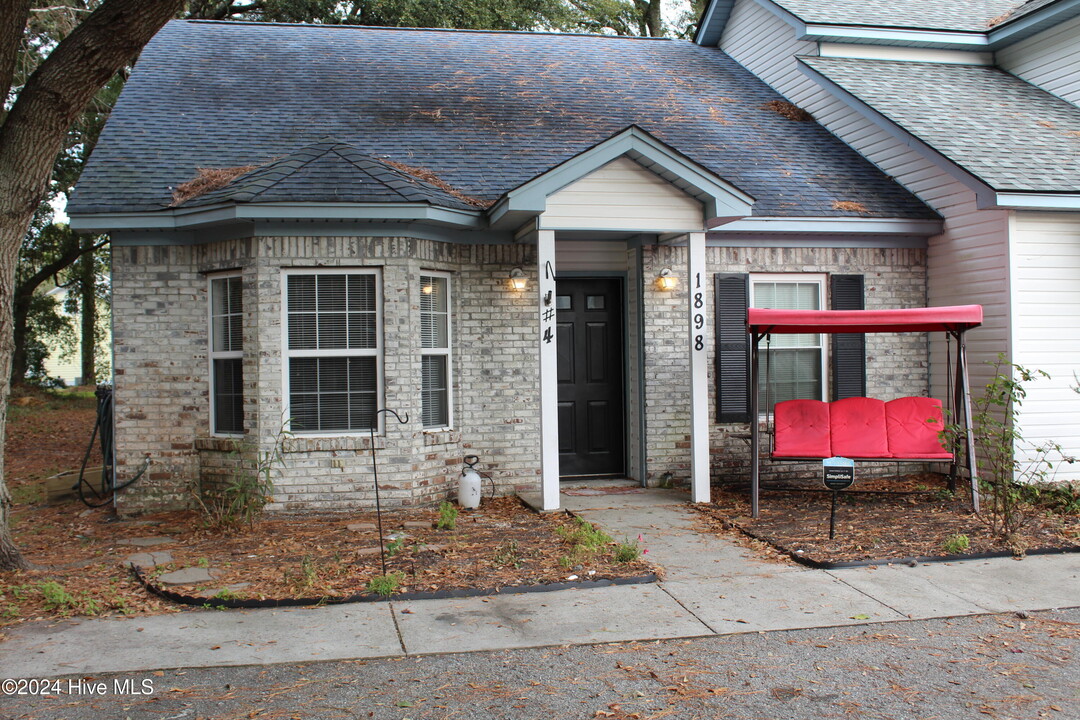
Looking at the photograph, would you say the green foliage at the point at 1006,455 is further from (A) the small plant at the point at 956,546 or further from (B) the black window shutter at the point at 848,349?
(B) the black window shutter at the point at 848,349

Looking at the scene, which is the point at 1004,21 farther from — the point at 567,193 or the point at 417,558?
the point at 417,558

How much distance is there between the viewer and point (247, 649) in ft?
16.2

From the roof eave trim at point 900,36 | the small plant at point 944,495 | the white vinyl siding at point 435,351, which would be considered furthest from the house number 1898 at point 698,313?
the roof eave trim at point 900,36

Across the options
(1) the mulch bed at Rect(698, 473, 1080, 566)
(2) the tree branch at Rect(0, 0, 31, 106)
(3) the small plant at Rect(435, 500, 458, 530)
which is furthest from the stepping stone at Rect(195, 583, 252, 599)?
(1) the mulch bed at Rect(698, 473, 1080, 566)

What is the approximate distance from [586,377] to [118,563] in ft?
17.2

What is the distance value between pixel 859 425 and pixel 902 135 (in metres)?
3.64

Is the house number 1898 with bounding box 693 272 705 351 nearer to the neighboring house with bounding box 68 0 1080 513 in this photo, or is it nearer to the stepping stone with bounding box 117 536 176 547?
the neighboring house with bounding box 68 0 1080 513

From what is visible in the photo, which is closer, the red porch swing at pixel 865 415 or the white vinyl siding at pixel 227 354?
the red porch swing at pixel 865 415

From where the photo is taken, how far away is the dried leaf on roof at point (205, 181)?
8945 millimetres

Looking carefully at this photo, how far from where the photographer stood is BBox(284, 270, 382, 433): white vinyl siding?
8727mm

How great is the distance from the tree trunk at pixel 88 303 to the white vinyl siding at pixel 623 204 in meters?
A: 17.7

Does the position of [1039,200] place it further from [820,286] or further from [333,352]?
[333,352]

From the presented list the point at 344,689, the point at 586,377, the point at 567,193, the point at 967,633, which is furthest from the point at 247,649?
the point at 586,377

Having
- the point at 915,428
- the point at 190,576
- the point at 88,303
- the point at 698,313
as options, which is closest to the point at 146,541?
the point at 190,576
